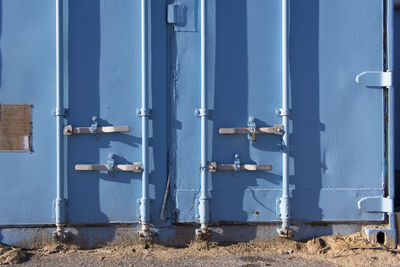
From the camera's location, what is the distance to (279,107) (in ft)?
13.0

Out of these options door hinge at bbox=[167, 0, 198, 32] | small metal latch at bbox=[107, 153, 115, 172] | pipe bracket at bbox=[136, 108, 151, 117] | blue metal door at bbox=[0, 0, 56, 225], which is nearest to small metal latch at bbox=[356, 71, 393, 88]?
door hinge at bbox=[167, 0, 198, 32]

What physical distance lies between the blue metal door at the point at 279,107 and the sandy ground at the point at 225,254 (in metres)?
0.27

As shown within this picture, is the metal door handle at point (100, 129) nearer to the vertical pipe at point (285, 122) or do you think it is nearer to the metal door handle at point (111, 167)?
the metal door handle at point (111, 167)

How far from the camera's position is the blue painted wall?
3.94 metres

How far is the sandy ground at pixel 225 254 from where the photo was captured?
146 inches

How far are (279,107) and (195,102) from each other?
84cm

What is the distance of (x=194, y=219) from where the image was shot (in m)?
3.97

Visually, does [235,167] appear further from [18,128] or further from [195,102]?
[18,128]

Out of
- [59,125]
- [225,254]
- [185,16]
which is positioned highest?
[185,16]

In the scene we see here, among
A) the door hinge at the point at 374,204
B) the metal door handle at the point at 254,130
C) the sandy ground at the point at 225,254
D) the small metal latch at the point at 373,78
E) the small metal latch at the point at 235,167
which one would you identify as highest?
the small metal latch at the point at 373,78

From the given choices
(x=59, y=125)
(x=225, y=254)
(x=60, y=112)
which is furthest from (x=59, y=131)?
(x=225, y=254)

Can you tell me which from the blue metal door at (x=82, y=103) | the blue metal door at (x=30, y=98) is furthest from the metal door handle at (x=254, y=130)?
the blue metal door at (x=30, y=98)

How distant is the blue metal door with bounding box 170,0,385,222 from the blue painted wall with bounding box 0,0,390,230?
1 cm

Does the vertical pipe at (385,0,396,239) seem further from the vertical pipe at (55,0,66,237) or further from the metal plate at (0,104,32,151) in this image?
the metal plate at (0,104,32,151)
